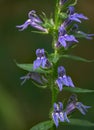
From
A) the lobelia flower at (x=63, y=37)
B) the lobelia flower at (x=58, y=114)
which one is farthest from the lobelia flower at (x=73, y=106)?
the lobelia flower at (x=63, y=37)

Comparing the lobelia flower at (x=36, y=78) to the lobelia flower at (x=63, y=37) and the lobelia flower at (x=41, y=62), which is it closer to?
the lobelia flower at (x=41, y=62)

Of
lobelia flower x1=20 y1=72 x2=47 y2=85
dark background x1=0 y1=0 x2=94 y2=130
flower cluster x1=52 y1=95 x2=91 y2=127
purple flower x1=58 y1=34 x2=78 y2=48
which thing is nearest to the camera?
purple flower x1=58 y1=34 x2=78 y2=48

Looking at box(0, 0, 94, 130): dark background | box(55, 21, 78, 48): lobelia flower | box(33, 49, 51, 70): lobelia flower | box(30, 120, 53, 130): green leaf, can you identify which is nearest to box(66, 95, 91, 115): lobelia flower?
box(30, 120, 53, 130): green leaf

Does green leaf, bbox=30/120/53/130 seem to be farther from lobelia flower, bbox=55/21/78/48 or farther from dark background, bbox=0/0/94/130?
dark background, bbox=0/0/94/130

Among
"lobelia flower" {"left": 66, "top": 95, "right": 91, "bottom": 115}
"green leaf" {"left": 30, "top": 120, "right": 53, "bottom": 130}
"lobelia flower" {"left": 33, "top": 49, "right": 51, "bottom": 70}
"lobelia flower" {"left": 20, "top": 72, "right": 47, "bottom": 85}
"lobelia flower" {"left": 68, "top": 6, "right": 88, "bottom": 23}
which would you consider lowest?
"green leaf" {"left": 30, "top": 120, "right": 53, "bottom": 130}

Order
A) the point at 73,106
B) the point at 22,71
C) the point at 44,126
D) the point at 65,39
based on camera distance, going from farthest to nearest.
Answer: the point at 22,71
the point at 73,106
the point at 44,126
the point at 65,39

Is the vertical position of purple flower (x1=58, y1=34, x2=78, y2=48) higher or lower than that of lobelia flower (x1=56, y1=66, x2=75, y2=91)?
higher

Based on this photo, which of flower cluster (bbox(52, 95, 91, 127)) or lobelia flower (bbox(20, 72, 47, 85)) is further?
lobelia flower (bbox(20, 72, 47, 85))

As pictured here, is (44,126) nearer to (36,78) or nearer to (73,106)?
(73,106)

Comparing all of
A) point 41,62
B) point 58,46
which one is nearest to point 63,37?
point 58,46
